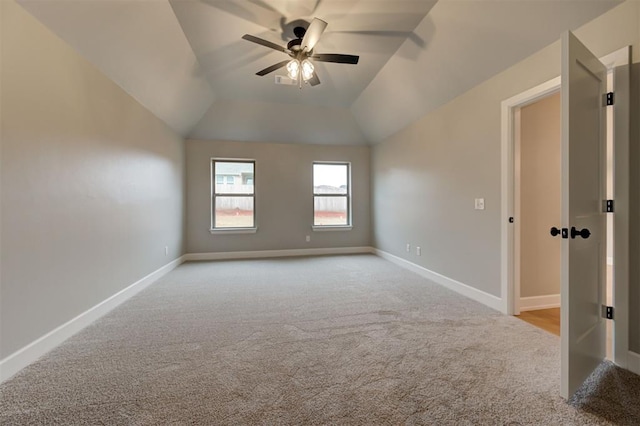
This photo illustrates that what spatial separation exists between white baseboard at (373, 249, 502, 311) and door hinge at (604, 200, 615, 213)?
1.32 metres

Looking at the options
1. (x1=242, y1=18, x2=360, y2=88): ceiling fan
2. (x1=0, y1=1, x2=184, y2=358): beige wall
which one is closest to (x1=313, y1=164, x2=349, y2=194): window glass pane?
(x1=242, y1=18, x2=360, y2=88): ceiling fan

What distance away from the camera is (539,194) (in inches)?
117

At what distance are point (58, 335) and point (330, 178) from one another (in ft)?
16.4

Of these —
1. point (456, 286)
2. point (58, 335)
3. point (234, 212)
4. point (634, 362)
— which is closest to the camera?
point (634, 362)

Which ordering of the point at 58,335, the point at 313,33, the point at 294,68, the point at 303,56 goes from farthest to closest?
the point at 294,68
the point at 303,56
the point at 313,33
the point at 58,335

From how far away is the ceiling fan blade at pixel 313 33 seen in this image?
227cm

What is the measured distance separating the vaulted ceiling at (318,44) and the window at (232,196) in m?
1.29

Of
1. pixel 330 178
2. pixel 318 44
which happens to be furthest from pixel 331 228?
pixel 318 44

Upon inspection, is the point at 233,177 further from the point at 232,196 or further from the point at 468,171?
the point at 468,171

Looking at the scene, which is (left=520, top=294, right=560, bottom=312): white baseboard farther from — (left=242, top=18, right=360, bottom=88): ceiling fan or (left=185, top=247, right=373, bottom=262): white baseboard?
(left=185, top=247, right=373, bottom=262): white baseboard

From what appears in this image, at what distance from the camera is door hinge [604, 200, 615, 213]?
1.84 meters

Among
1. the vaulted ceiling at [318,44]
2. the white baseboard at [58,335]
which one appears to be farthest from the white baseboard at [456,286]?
the white baseboard at [58,335]

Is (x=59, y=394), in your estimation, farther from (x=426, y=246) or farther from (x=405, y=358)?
(x=426, y=246)

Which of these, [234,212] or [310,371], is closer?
[310,371]
